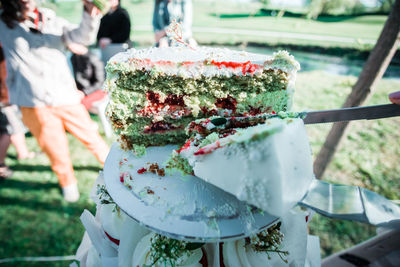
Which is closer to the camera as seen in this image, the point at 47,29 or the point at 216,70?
the point at 216,70

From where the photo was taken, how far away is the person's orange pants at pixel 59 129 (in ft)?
8.41

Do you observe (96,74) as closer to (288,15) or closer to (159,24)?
(159,24)

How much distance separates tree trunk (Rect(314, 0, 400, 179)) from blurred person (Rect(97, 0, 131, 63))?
3.66 m

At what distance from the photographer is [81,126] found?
2.75m

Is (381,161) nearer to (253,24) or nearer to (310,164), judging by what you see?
(310,164)

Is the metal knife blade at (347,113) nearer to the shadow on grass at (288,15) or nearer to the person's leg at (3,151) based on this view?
the person's leg at (3,151)

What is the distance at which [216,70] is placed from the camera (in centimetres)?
152

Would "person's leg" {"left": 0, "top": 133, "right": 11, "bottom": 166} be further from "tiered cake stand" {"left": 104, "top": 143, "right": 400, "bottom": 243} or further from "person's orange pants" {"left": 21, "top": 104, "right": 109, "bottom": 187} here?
"tiered cake stand" {"left": 104, "top": 143, "right": 400, "bottom": 243}

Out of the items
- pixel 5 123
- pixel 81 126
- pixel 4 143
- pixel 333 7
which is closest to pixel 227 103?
pixel 81 126

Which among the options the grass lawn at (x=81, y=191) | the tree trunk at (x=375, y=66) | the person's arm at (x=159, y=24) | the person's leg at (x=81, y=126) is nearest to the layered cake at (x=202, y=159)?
the tree trunk at (x=375, y=66)

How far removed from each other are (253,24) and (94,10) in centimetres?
1498

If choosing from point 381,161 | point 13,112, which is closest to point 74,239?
point 13,112

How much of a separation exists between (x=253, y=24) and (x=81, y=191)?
1528cm

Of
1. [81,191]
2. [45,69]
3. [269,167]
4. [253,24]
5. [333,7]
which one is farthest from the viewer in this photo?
[333,7]
